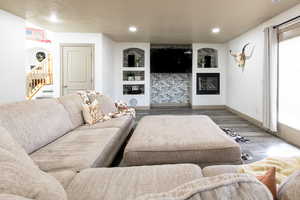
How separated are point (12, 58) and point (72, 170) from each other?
395cm

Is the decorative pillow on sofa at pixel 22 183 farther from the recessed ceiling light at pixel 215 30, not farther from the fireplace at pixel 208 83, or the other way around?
the fireplace at pixel 208 83

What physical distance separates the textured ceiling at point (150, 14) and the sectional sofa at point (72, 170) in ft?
6.80

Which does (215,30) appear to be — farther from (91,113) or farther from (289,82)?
(91,113)

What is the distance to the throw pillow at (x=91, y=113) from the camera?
302cm

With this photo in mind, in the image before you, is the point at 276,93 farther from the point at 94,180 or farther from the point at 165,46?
the point at 165,46

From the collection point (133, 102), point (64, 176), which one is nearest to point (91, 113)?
point (64, 176)

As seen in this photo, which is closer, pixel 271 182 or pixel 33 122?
pixel 271 182

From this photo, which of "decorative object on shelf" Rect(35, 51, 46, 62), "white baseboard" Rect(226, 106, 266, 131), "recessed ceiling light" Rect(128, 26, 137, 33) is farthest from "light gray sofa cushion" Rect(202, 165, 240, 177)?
"decorative object on shelf" Rect(35, 51, 46, 62)

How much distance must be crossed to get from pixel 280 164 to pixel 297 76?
10.9 feet

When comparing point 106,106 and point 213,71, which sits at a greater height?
point 213,71

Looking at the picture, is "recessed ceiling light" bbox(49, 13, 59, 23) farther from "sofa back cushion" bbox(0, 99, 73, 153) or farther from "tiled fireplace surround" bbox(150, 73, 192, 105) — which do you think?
"tiled fireplace surround" bbox(150, 73, 192, 105)

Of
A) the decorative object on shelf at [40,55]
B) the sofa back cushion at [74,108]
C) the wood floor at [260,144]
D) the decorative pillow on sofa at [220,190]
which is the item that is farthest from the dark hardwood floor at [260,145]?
the decorative object on shelf at [40,55]

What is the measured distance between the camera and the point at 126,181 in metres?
1.12

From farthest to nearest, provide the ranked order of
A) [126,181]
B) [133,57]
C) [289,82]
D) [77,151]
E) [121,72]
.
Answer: [133,57], [121,72], [289,82], [77,151], [126,181]
